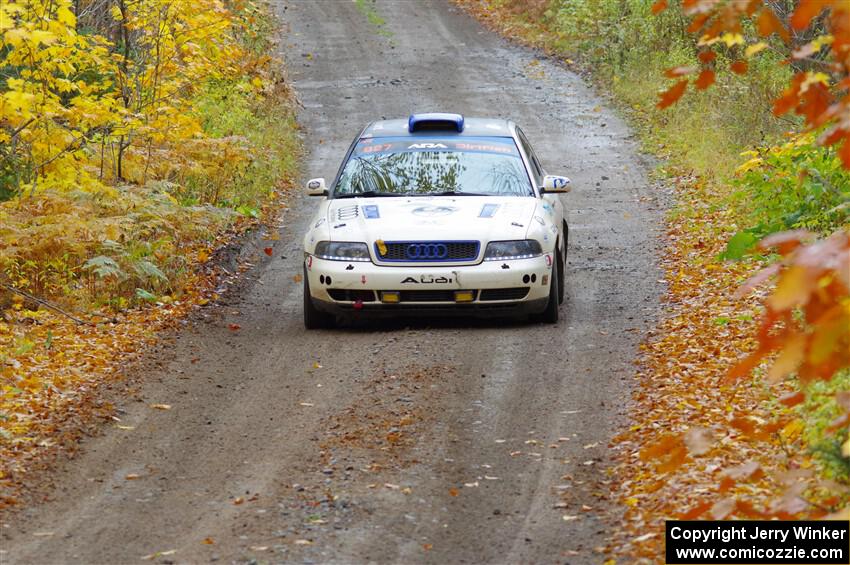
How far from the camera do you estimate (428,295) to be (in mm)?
10062

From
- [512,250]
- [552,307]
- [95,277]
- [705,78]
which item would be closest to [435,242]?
[512,250]

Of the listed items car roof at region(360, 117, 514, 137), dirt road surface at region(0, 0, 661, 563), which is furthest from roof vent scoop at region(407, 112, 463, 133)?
dirt road surface at region(0, 0, 661, 563)

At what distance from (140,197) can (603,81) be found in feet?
52.1

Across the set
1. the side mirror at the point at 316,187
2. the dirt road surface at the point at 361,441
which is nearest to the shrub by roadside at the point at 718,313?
the dirt road surface at the point at 361,441

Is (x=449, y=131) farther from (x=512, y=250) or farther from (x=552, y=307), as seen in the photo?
(x=552, y=307)

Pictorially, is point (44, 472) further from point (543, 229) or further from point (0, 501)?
point (543, 229)

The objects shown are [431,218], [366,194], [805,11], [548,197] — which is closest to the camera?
[805,11]

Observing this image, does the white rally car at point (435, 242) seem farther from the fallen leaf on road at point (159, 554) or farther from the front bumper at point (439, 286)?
the fallen leaf on road at point (159, 554)

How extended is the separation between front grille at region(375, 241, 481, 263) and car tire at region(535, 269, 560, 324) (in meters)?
→ 0.81

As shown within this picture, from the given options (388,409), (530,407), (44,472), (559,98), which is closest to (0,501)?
(44,472)

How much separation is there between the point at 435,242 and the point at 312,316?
1425mm

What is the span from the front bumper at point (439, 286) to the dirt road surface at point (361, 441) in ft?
0.86

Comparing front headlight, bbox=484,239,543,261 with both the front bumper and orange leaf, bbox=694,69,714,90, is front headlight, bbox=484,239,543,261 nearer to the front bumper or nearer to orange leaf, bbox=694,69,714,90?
the front bumper

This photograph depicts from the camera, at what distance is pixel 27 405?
8.34 meters
